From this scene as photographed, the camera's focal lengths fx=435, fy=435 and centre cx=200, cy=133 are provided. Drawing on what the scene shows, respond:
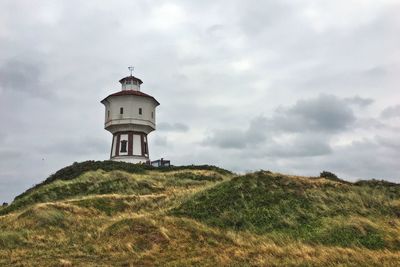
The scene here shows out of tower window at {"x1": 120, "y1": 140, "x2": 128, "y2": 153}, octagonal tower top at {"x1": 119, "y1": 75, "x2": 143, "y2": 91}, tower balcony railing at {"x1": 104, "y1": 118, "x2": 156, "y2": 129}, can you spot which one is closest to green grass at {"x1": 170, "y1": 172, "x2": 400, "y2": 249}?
tower balcony railing at {"x1": 104, "y1": 118, "x2": 156, "y2": 129}

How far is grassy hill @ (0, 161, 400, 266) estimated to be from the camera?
1472 cm

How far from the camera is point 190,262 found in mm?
14195

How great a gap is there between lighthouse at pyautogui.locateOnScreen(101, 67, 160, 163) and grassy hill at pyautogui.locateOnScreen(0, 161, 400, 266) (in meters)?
26.1

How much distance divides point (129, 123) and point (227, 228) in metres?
35.5

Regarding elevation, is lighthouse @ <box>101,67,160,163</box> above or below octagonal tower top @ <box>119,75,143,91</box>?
below

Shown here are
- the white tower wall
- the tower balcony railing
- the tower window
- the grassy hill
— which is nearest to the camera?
the grassy hill

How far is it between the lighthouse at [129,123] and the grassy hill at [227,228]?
26.1 meters

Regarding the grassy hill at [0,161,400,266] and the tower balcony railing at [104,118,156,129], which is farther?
the tower balcony railing at [104,118,156,129]

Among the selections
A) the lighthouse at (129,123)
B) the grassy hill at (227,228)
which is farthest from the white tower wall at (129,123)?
the grassy hill at (227,228)

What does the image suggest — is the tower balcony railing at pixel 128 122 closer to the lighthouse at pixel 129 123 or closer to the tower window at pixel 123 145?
the lighthouse at pixel 129 123

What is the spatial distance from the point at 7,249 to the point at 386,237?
15.0 m

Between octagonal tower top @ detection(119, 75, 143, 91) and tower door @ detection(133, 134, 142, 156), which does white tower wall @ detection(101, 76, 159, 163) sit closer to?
tower door @ detection(133, 134, 142, 156)

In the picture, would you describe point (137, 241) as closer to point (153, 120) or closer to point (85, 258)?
point (85, 258)

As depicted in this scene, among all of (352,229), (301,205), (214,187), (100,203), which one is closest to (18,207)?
(100,203)
